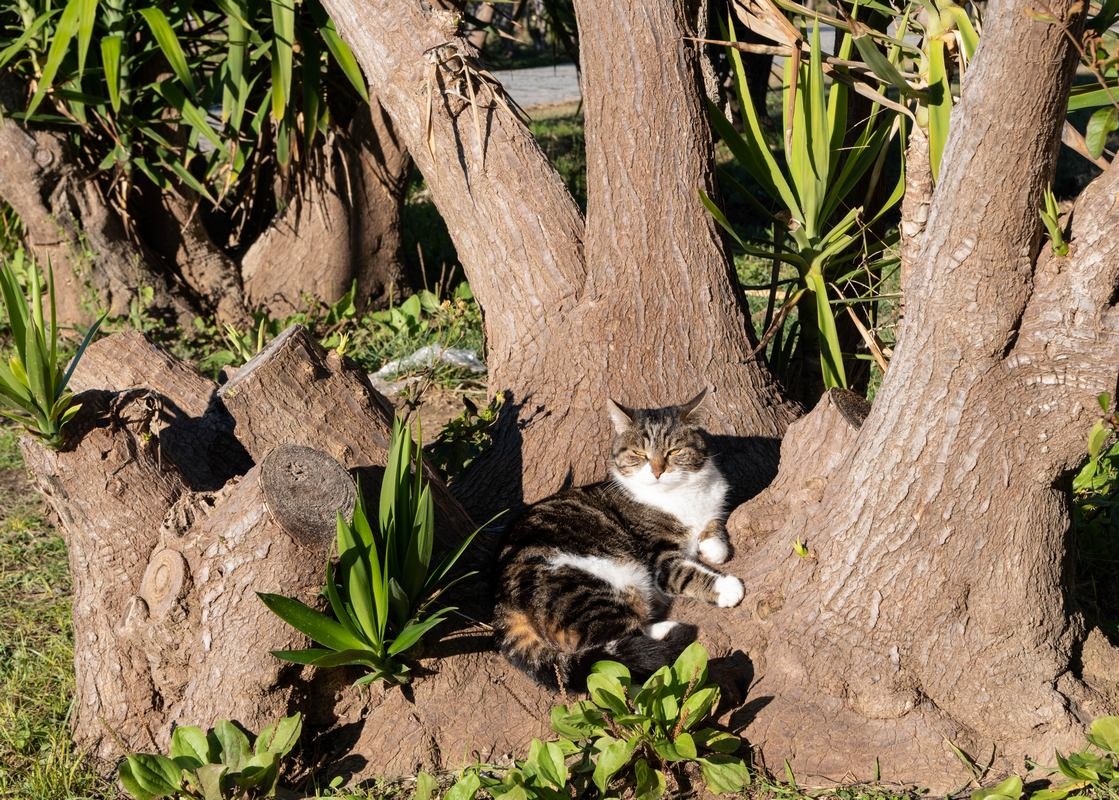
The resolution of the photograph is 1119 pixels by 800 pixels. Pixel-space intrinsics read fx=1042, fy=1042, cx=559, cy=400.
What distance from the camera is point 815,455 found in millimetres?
3010

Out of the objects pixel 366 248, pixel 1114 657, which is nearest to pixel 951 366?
pixel 1114 657

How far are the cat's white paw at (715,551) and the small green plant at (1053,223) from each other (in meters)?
1.33

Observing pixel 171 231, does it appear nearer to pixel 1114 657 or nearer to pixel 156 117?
pixel 156 117

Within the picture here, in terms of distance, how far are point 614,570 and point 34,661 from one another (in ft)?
6.37

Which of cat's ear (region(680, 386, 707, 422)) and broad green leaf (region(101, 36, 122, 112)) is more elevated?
broad green leaf (region(101, 36, 122, 112))

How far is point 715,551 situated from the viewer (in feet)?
10.7

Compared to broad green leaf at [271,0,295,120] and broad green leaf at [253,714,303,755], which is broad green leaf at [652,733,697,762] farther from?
broad green leaf at [271,0,295,120]

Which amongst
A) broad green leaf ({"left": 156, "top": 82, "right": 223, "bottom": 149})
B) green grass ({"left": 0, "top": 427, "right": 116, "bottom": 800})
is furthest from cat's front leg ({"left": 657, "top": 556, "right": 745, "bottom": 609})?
broad green leaf ({"left": 156, "top": 82, "right": 223, "bottom": 149})

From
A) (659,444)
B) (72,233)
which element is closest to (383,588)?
(659,444)

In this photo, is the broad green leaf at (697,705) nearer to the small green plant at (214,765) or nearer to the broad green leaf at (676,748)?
the broad green leaf at (676,748)

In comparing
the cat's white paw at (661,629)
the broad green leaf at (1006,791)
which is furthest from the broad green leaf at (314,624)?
the broad green leaf at (1006,791)

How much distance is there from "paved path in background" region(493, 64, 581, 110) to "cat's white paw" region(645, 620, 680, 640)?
34.2ft

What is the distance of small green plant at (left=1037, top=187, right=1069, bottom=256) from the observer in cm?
239

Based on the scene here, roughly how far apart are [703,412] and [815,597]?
957 mm
